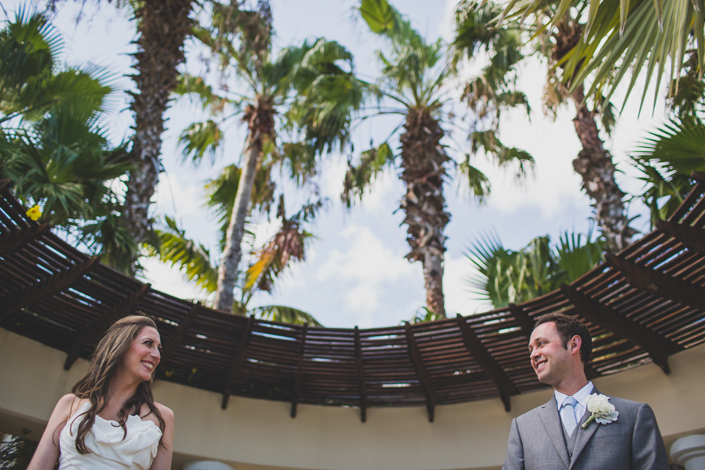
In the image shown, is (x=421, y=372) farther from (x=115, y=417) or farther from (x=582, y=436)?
(x=115, y=417)

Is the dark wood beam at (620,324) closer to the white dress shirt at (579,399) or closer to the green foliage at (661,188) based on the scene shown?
the green foliage at (661,188)

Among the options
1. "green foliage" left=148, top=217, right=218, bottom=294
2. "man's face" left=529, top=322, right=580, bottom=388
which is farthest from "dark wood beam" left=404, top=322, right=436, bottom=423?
"green foliage" left=148, top=217, right=218, bottom=294

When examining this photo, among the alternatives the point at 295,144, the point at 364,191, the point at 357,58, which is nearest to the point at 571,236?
the point at 364,191

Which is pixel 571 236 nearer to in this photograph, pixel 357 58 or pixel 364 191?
pixel 364 191

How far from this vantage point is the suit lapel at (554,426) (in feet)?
Result: 9.10

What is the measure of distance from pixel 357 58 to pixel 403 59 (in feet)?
4.62

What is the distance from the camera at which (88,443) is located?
277 centimetres

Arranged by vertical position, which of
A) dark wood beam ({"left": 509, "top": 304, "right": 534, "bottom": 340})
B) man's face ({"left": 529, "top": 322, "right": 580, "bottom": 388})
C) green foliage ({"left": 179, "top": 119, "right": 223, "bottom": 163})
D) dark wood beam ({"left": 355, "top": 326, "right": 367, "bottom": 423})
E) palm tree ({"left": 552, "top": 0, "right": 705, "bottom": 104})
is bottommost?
man's face ({"left": 529, "top": 322, "right": 580, "bottom": 388})

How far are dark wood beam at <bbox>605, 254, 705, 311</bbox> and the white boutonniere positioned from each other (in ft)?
8.76

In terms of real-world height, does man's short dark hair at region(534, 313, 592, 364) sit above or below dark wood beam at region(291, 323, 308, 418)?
below

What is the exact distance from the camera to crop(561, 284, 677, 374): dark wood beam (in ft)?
18.6

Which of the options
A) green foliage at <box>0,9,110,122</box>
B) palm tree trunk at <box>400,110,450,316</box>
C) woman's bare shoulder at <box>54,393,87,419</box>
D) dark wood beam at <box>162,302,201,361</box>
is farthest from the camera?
palm tree trunk at <box>400,110,450,316</box>

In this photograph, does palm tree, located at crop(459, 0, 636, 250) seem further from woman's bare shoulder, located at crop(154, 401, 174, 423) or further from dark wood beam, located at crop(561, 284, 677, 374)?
woman's bare shoulder, located at crop(154, 401, 174, 423)

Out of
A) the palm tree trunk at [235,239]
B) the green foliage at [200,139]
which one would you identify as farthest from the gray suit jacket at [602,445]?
the green foliage at [200,139]
